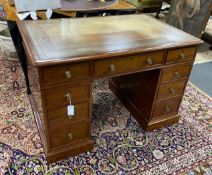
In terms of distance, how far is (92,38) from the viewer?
1.32 meters

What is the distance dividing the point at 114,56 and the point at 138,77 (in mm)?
557

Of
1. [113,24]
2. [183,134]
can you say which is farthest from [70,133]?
[183,134]

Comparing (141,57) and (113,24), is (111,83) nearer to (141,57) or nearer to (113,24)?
(113,24)

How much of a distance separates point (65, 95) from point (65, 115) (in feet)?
0.49

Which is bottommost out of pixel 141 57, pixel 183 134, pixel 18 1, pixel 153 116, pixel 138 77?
pixel 183 134

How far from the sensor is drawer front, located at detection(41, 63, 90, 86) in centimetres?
110

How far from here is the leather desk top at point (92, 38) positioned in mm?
1129

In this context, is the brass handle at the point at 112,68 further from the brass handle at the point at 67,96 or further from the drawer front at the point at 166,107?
the drawer front at the point at 166,107

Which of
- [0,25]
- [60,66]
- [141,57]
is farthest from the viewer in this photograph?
[0,25]

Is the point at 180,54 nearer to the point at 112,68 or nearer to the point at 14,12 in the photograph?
the point at 112,68

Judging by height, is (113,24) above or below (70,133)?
above

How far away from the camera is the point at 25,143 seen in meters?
1.57

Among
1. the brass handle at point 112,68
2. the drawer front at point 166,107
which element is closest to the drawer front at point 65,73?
the brass handle at point 112,68

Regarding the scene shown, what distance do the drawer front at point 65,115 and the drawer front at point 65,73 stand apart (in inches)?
7.5
